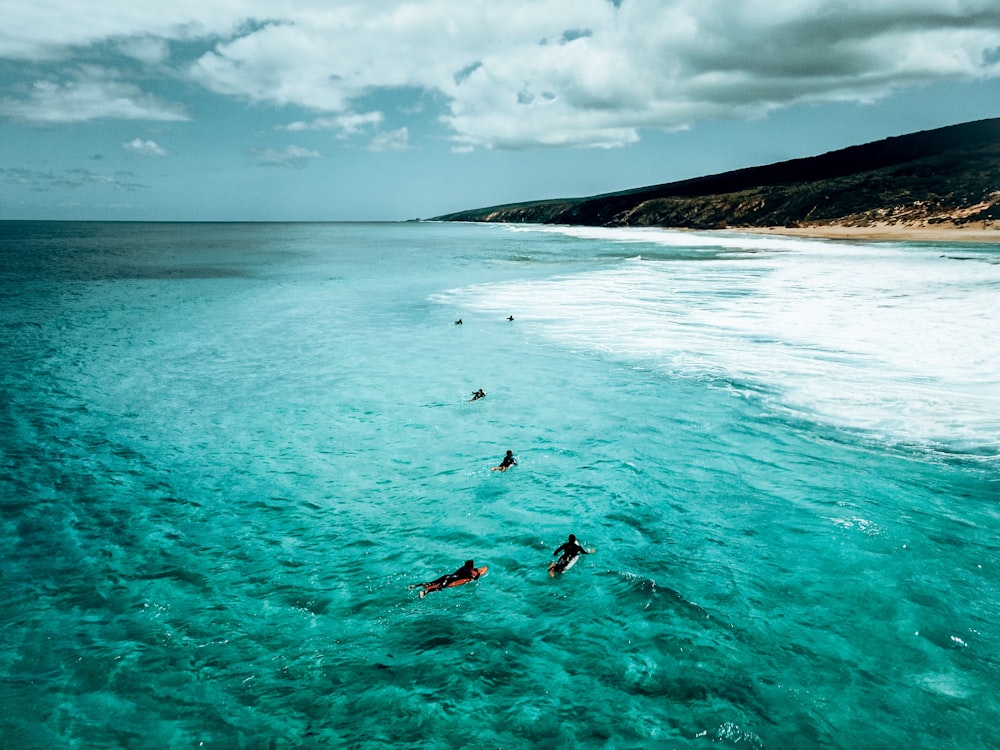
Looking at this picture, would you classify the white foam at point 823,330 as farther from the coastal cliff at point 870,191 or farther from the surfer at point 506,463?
the coastal cliff at point 870,191

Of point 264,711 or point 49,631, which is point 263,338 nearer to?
point 49,631

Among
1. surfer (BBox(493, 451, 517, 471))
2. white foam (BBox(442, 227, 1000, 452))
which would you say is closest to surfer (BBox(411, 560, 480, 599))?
surfer (BBox(493, 451, 517, 471))

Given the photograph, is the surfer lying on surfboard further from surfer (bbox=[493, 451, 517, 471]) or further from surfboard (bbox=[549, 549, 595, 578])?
surfer (bbox=[493, 451, 517, 471])

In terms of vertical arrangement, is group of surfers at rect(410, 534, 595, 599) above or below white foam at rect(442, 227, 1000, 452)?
below

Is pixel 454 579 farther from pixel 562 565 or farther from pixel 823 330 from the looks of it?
pixel 823 330

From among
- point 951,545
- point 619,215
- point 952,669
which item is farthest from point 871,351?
point 619,215

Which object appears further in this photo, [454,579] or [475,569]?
[475,569]

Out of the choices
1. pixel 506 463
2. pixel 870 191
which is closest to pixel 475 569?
pixel 506 463
